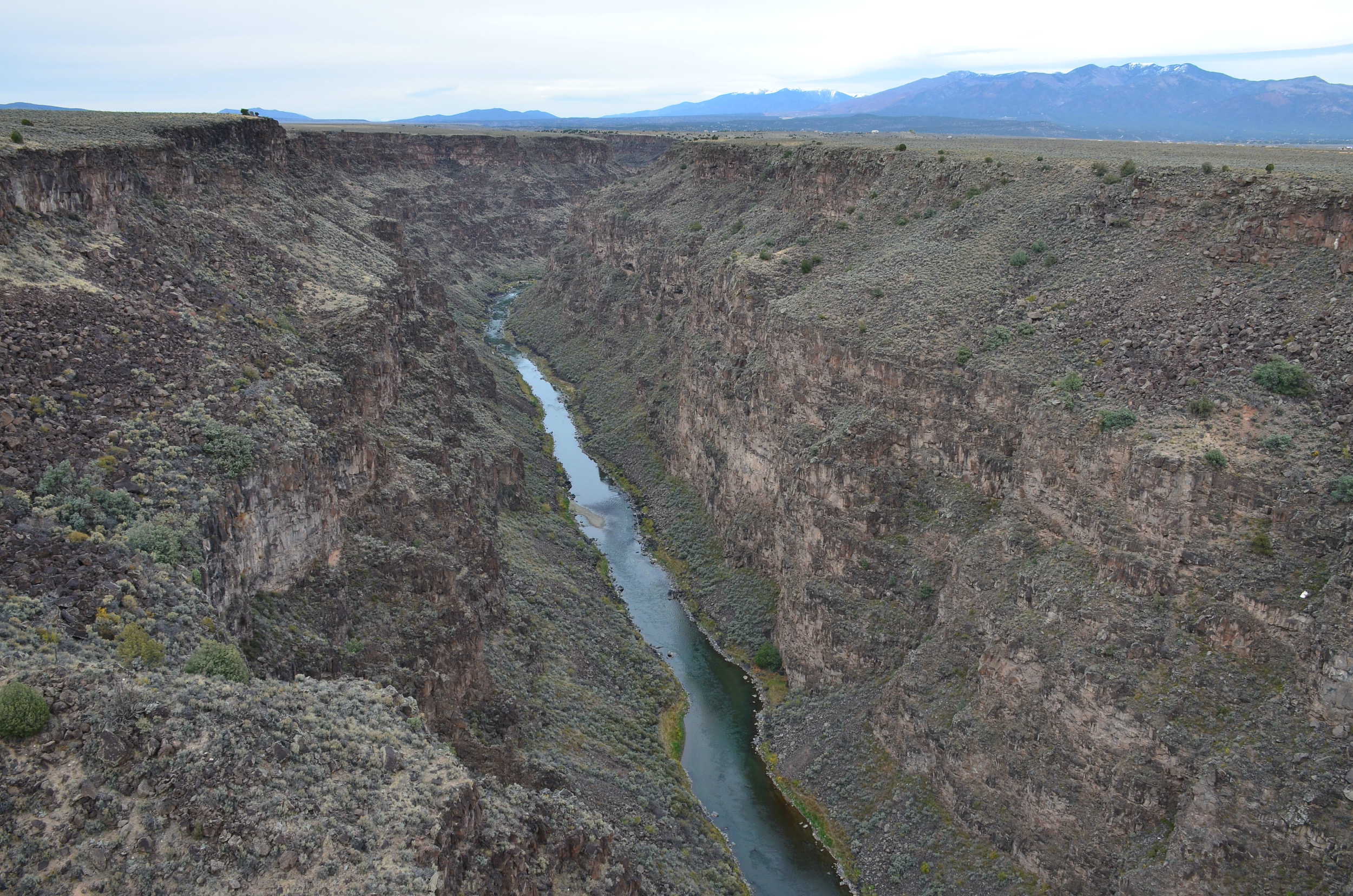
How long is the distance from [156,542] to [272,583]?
7.97 m

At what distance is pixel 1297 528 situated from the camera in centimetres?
3519

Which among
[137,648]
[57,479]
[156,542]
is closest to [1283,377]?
[137,648]

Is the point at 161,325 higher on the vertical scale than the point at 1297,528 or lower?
higher

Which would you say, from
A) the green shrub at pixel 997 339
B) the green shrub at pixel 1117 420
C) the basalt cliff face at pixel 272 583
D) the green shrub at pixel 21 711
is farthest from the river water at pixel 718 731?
the green shrub at pixel 21 711

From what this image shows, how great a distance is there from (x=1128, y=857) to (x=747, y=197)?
71.6 metres

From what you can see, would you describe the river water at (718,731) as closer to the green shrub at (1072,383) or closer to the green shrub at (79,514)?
the green shrub at (1072,383)

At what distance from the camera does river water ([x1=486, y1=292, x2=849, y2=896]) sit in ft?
143

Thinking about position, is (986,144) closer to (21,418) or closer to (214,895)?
(21,418)

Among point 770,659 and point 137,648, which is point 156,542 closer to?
point 137,648

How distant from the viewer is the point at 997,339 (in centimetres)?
5012

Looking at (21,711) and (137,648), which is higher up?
(21,711)

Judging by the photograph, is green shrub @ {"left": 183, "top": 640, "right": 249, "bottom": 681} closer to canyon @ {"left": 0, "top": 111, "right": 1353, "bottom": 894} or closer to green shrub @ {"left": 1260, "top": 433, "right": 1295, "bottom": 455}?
canyon @ {"left": 0, "top": 111, "right": 1353, "bottom": 894}

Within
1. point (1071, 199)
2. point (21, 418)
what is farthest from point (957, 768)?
point (21, 418)

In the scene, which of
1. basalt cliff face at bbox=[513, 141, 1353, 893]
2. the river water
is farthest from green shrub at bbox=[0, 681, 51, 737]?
basalt cliff face at bbox=[513, 141, 1353, 893]
